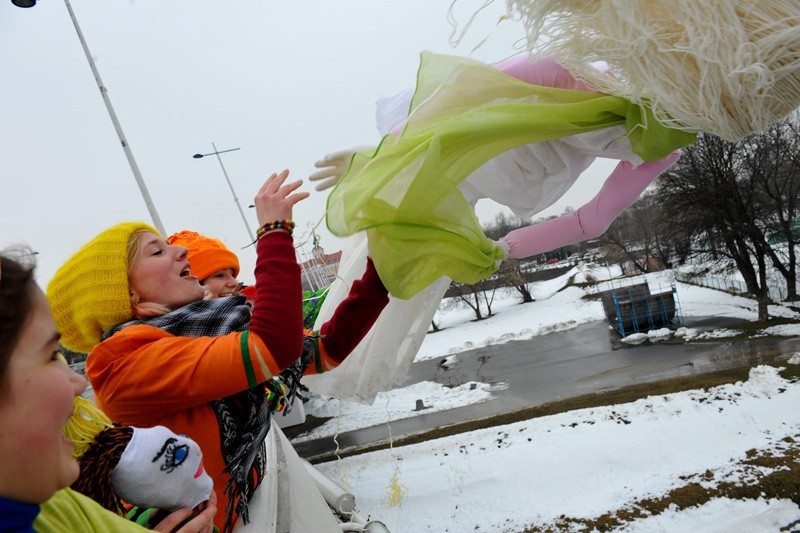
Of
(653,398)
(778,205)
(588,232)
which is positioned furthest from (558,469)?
(778,205)

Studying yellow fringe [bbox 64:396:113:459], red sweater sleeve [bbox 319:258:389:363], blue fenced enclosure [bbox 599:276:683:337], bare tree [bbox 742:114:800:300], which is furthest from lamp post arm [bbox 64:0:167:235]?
blue fenced enclosure [bbox 599:276:683:337]

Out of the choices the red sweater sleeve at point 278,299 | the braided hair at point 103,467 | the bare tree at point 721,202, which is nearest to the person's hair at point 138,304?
the red sweater sleeve at point 278,299

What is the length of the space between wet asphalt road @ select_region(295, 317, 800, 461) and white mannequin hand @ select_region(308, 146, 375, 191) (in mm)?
10143

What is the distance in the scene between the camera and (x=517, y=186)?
6.21ft

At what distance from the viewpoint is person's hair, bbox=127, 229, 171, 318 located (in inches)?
59.8

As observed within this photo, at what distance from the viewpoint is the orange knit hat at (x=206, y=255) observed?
216cm

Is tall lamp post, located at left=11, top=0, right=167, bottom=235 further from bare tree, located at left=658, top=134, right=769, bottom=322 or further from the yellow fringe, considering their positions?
bare tree, located at left=658, top=134, right=769, bottom=322

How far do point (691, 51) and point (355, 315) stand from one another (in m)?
1.27

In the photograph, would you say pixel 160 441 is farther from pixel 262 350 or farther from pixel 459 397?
pixel 459 397

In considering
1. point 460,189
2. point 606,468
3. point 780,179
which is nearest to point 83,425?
point 460,189

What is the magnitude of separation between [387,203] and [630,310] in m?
19.4

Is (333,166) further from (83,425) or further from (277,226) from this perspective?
(83,425)

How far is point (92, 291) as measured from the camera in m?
1.48

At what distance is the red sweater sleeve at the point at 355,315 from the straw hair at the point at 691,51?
921 mm
